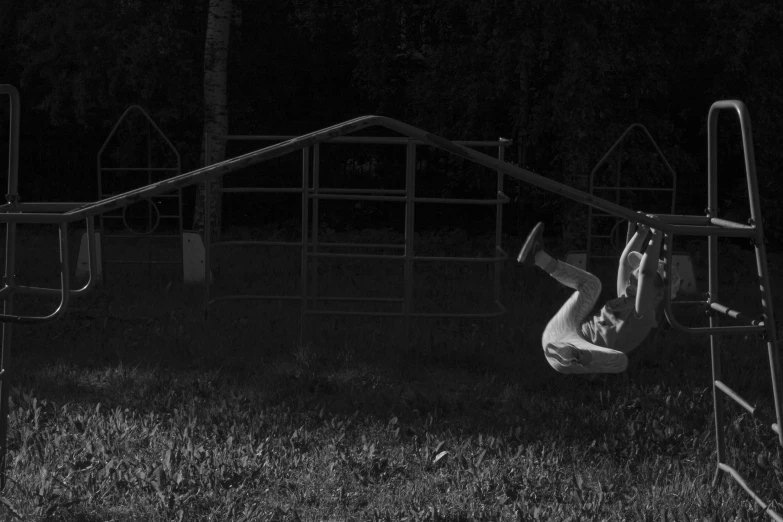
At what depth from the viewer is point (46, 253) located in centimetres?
1097

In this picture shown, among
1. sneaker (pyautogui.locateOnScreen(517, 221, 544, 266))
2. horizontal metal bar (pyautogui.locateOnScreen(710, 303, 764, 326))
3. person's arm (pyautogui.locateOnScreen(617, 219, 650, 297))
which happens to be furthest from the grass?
sneaker (pyautogui.locateOnScreen(517, 221, 544, 266))

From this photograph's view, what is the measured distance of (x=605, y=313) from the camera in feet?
10.4

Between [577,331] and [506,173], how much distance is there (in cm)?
61

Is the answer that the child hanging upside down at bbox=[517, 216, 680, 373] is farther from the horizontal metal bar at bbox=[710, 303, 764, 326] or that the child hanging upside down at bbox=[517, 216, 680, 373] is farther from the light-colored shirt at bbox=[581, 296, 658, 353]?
the horizontal metal bar at bbox=[710, 303, 764, 326]

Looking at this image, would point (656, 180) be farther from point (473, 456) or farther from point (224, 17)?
point (473, 456)

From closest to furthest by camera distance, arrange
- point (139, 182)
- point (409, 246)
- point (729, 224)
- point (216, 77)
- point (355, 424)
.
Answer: point (729, 224) < point (355, 424) < point (409, 246) < point (216, 77) < point (139, 182)

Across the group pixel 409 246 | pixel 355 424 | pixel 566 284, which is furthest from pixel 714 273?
pixel 409 246

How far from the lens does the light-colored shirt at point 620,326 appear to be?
3.13 m

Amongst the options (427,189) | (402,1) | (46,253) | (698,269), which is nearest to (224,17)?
(402,1)

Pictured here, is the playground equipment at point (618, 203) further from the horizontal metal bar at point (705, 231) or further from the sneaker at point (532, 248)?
the sneaker at point (532, 248)

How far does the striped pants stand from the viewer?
295 cm

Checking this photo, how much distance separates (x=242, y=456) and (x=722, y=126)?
9967 millimetres

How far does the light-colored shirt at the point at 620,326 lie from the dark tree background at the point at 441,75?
7.72m

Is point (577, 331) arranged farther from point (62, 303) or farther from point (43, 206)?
point (43, 206)
